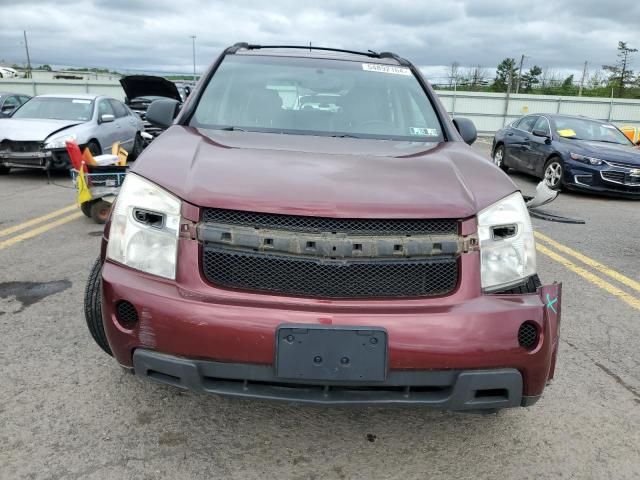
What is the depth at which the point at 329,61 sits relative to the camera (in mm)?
3602

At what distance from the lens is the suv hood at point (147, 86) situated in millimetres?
13176

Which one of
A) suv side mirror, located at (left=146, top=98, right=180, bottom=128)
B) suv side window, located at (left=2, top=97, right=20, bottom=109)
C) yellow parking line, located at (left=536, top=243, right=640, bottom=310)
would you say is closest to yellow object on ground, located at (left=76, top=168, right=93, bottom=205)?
suv side mirror, located at (left=146, top=98, right=180, bottom=128)

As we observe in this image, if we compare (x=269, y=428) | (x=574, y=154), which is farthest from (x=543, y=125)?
(x=269, y=428)

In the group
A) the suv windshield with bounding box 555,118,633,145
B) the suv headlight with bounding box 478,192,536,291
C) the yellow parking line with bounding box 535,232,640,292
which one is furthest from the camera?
the suv windshield with bounding box 555,118,633,145

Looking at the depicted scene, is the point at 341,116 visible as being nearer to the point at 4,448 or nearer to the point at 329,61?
the point at 329,61

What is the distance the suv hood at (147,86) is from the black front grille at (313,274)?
11829mm

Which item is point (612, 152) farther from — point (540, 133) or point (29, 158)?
point (29, 158)

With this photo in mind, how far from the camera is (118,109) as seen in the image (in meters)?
11.2

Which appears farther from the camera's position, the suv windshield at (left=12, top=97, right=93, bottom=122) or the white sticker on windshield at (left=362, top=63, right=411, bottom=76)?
the suv windshield at (left=12, top=97, right=93, bottom=122)

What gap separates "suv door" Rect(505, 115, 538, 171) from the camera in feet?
36.5

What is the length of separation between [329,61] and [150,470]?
263 cm

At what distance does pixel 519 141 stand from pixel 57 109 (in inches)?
354

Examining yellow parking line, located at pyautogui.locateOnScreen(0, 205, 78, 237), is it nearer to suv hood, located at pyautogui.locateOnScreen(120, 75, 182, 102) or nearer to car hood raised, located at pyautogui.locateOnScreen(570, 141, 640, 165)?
suv hood, located at pyautogui.locateOnScreen(120, 75, 182, 102)

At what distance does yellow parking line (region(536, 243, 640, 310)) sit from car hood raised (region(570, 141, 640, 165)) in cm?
424
